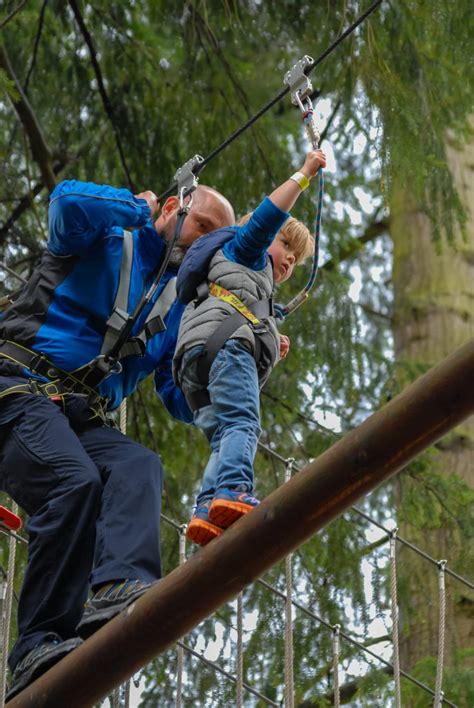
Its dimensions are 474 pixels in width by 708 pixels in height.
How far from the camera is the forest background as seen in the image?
18.7ft

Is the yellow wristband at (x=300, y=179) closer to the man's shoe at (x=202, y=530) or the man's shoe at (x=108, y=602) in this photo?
the man's shoe at (x=202, y=530)

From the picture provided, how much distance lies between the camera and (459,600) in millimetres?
6477

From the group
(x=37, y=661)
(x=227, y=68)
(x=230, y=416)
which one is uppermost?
(x=227, y=68)

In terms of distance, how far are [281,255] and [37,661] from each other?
Answer: 1.02 meters

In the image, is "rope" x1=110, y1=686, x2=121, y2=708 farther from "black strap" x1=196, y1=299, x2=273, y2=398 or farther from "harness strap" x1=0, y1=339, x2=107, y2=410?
"black strap" x1=196, y1=299, x2=273, y2=398

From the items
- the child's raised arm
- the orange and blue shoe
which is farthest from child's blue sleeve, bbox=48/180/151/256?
the orange and blue shoe

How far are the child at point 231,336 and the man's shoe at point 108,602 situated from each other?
17 cm

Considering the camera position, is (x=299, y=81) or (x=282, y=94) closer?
A: (x=299, y=81)

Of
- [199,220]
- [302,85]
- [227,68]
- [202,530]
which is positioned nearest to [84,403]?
[199,220]

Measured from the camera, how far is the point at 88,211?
10.4 feet

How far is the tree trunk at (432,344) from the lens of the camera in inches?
253

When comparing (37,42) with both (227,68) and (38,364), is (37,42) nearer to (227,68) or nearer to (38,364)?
(227,68)

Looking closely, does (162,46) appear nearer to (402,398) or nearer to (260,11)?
(260,11)

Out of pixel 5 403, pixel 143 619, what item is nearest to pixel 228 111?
pixel 5 403
